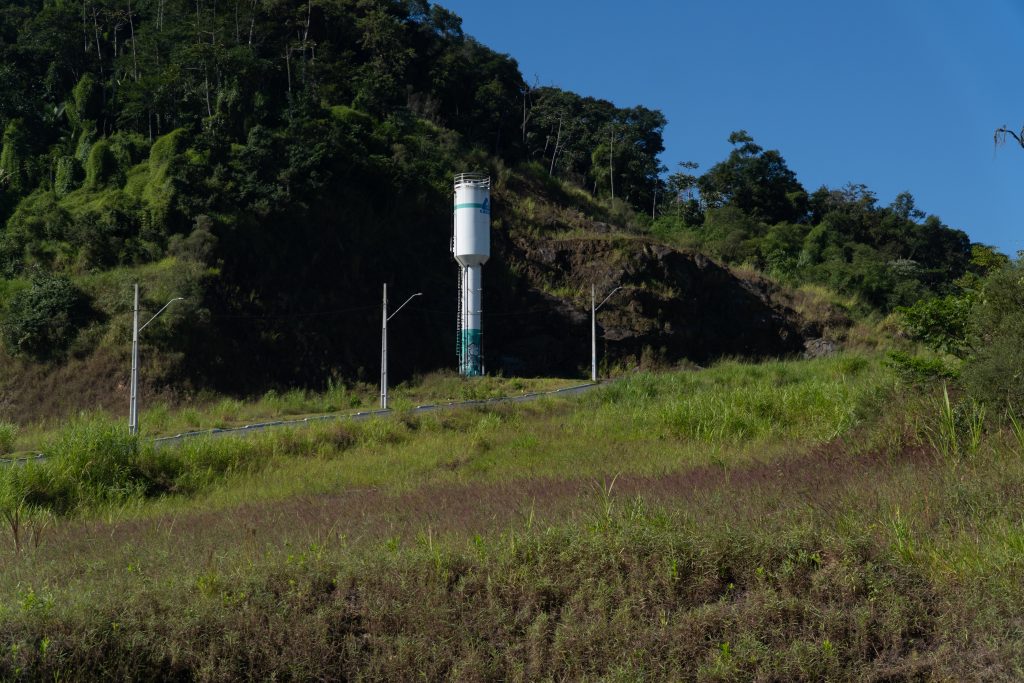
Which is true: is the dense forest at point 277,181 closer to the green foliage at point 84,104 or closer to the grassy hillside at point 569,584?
the green foliage at point 84,104

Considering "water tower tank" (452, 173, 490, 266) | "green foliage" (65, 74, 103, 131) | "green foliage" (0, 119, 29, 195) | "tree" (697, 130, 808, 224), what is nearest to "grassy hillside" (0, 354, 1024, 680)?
"water tower tank" (452, 173, 490, 266)

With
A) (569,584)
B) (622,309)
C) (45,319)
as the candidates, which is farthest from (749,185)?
(569,584)

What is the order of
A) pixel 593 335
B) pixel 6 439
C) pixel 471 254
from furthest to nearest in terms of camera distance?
pixel 593 335 < pixel 471 254 < pixel 6 439

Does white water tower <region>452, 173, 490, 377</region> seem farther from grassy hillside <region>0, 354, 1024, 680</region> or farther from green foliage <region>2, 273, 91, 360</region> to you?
grassy hillside <region>0, 354, 1024, 680</region>

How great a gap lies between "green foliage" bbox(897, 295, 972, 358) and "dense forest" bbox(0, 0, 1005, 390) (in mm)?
7097

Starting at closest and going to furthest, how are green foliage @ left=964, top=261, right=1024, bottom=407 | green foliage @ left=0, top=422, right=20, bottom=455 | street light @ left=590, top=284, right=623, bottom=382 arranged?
green foliage @ left=964, top=261, right=1024, bottom=407 < green foliage @ left=0, top=422, right=20, bottom=455 < street light @ left=590, top=284, right=623, bottom=382

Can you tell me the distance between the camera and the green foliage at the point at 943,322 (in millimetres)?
15290

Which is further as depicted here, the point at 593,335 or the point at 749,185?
the point at 749,185

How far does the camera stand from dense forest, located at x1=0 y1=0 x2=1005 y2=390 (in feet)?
139

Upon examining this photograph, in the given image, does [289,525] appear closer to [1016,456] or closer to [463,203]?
[1016,456]

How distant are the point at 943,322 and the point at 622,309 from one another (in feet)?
Answer: 133

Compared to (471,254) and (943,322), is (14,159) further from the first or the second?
(943,322)

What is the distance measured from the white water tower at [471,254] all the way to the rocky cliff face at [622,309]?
5.37 m

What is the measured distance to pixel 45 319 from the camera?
38.0 meters
